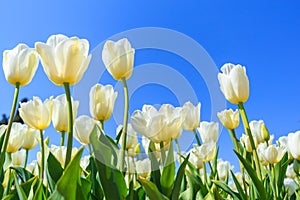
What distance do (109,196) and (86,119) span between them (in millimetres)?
464

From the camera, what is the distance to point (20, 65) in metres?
1.07

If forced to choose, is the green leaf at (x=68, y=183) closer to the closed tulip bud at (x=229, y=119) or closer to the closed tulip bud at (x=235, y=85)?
the closed tulip bud at (x=235, y=85)

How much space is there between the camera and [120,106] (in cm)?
106

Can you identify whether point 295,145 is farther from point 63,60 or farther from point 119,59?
point 63,60

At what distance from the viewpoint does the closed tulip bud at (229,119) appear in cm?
162

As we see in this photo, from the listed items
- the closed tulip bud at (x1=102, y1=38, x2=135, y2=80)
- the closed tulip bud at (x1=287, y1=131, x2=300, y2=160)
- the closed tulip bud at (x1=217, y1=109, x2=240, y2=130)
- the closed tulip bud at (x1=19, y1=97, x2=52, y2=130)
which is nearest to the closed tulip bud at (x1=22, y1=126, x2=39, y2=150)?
the closed tulip bud at (x1=19, y1=97, x2=52, y2=130)

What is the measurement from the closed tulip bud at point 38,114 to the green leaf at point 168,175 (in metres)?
0.39

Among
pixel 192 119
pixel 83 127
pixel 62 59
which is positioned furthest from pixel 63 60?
pixel 192 119

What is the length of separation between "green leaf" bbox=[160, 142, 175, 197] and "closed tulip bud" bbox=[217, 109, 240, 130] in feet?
2.45

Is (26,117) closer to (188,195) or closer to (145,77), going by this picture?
(145,77)

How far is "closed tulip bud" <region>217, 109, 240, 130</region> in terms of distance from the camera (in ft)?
5.31

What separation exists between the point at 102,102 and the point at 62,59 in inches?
11.8

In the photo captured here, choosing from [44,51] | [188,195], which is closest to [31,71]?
[44,51]

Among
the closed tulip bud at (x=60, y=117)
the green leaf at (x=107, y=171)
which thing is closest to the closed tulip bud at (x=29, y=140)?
the closed tulip bud at (x=60, y=117)
